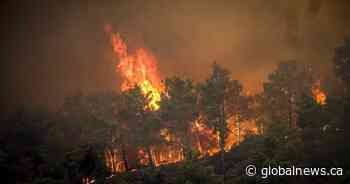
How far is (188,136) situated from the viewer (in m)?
56.5

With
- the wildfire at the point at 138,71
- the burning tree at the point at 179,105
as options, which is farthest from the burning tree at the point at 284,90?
the wildfire at the point at 138,71

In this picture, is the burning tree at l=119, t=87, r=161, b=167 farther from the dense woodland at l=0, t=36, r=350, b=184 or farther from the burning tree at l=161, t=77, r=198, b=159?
the burning tree at l=161, t=77, r=198, b=159

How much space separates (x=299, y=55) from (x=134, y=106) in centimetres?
10428

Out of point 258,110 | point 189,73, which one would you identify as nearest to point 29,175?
point 258,110

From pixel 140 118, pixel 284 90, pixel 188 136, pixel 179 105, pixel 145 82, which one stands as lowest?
pixel 188 136

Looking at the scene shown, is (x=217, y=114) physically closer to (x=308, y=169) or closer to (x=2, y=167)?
(x=308, y=169)

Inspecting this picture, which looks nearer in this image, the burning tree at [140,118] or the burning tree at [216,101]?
the burning tree at [216,101]

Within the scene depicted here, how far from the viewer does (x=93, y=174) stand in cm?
3303

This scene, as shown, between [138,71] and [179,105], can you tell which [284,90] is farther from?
[138,71]

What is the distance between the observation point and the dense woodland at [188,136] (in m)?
32.1

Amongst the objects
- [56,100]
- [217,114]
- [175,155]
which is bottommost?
[175,155]

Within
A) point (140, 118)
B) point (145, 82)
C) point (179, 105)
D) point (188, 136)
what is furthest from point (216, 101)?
point (145, 82)

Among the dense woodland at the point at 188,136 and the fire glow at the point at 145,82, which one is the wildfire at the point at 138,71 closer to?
the fire glow at the point at 145,82

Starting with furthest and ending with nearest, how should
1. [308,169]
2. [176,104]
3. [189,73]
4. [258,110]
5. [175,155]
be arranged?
[189,73] < [175,155] < [258,110] < [176,104] < [308,169]
